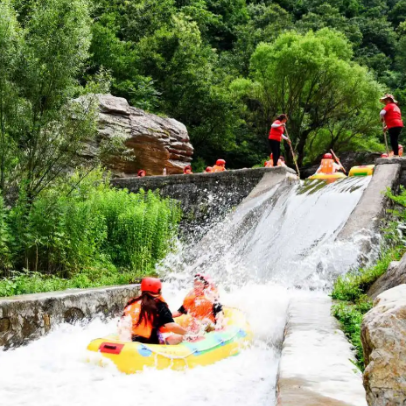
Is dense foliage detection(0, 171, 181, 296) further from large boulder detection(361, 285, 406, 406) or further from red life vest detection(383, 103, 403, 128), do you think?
red life vest detection(383, 103, 403, 128)

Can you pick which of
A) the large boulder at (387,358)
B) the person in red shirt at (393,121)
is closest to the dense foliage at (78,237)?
the large boulder at (387,358)

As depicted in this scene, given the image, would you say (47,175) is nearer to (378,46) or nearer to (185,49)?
(185,49)

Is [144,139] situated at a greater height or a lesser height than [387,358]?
lesser

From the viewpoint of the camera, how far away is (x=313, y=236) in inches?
379

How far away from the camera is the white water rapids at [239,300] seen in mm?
4270

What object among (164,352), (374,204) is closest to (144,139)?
(374,204)

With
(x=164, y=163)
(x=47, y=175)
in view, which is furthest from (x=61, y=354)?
(x=164, y=163)

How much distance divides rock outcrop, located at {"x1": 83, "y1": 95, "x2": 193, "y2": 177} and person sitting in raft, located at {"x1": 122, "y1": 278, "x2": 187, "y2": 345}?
11593 mm

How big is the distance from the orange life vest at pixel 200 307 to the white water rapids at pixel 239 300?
2.09ft

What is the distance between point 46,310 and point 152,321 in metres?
1.53

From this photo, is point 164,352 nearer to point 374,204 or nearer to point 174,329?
point 174,329

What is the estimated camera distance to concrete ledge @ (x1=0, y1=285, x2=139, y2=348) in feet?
17.6

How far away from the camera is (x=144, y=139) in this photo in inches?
699

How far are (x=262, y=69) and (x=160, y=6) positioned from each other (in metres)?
7.75
